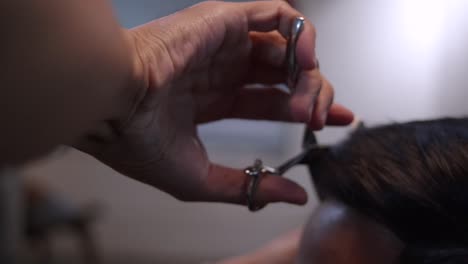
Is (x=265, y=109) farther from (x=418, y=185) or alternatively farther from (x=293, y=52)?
(x=418, y=185)

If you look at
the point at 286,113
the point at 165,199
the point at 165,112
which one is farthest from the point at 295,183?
the point at 165,199

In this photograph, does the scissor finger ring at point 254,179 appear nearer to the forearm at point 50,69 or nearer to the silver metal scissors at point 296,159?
the silver metal scissors at point 296,159

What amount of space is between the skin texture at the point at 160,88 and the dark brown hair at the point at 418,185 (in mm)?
76

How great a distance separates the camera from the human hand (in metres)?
0.50

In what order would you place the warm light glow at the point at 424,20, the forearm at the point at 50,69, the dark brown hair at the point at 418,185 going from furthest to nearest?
the warm light glow at the point at 424,20
the dark brown hair at the point at 418,185
the forearm at the point at 50,69

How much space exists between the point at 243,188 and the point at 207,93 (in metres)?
0.11

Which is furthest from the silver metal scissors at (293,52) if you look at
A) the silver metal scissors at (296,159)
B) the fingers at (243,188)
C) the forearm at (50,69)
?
the forearm at (50,69)

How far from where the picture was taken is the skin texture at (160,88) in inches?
10.3

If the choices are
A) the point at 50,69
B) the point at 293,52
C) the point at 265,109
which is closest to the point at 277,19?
the point at 293,52

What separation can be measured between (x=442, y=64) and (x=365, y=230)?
11.1 inches

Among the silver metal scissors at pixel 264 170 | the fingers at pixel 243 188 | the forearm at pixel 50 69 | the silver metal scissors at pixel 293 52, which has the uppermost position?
the forearm at pixel 50 69

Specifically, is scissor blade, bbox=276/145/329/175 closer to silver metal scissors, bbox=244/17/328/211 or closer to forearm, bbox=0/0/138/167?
silver metal scissors, bbox=244/17/328/211

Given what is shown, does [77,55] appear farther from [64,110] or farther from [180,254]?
[180,254]

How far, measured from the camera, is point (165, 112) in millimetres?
552
